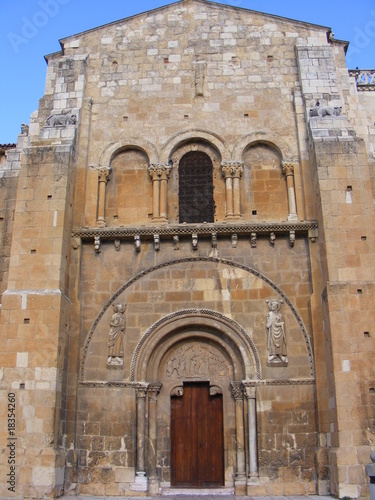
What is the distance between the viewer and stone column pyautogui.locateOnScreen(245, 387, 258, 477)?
1275cm

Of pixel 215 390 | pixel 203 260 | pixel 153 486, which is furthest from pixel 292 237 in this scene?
pixel 153 486

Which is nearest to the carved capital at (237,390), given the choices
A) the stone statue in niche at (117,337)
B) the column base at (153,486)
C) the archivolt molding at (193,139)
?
the column base at (153,486)

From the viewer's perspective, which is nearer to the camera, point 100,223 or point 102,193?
point 100,223

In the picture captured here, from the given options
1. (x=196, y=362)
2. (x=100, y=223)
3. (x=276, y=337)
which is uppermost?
(x=100, y=223)

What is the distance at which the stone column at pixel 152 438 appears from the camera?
12.8 meters

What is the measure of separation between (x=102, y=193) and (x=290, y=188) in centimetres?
504

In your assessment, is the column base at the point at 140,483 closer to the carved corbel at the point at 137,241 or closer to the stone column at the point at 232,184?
the carved corbel at the point at 137,241

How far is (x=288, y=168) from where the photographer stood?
1513 cm

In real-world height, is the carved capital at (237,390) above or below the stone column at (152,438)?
above

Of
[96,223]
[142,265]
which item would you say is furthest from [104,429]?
[96,223]

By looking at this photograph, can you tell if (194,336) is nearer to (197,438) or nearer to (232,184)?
(197,438)

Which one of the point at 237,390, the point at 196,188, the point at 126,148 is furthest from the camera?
the point at 126,148

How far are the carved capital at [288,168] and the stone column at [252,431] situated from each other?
576 centimetres

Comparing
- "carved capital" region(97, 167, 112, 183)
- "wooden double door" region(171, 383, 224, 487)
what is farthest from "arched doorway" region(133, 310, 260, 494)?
"carved capital" region(97, 167, 112, 183)
